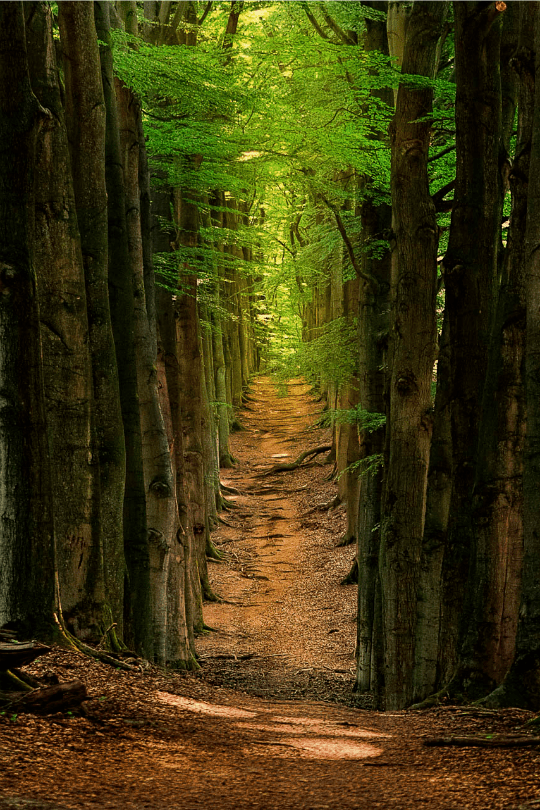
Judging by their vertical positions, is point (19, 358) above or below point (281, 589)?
above

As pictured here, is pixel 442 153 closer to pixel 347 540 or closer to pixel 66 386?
pixel 66 386

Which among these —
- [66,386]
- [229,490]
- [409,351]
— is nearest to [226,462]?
[229,490]

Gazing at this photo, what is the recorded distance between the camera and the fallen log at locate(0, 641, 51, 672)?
463cm

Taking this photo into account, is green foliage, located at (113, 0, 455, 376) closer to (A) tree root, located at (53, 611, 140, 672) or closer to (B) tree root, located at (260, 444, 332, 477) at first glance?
(A) tree root, located at (53, 611, 140, 672)

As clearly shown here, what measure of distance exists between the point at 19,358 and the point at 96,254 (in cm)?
256

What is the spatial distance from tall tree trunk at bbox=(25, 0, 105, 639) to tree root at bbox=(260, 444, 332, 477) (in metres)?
22.8

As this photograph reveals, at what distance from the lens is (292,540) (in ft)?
73.5

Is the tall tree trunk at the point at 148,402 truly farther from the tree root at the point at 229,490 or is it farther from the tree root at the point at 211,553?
the tree root at the point at 229,490

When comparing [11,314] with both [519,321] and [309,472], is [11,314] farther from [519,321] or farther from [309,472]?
[309,472]

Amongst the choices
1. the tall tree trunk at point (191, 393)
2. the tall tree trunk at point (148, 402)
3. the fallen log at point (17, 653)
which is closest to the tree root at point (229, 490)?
the tall tree trunk at point (191, 393)

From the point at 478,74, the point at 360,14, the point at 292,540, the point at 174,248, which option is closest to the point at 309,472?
the point at 292,540

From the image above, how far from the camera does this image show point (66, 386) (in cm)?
671

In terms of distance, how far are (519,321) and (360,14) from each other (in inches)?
294

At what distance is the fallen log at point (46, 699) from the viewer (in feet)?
15.2
